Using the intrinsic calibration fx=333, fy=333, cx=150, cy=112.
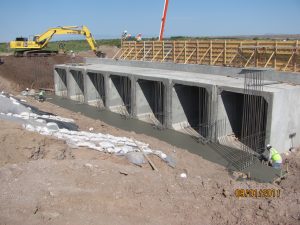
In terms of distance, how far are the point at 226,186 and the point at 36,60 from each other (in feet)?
101

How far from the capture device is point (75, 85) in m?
30.7

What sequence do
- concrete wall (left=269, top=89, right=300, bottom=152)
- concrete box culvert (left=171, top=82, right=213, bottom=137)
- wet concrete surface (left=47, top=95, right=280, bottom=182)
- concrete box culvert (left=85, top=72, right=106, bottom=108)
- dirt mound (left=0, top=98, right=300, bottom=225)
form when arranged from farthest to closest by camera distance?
concrete box culvert (left=85, top=72, right=106, bottom=108) < concrete box culvert (left=171, top=82, right=213, bottom=137) < concrete wall (left=269, top=89, right=300, bottom=152) < wet concrete surface (left=47, top=95, right=280, bottom=182) < dirt mound (left=0, top=98, right=300, bottom=225)

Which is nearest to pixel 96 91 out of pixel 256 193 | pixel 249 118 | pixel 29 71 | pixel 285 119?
pixel 29 71

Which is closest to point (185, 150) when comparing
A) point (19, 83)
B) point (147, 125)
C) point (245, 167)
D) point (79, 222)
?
point (245, 167)

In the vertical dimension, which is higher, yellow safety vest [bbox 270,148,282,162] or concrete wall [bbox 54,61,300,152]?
concrete wall [bbox 54,61,300,152]

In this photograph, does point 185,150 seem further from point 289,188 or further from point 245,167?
point 289,188

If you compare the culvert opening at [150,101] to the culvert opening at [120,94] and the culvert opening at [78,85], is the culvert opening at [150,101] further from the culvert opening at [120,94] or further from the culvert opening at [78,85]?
the culvert opening at [78,85]

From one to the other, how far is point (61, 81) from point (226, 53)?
57.9 ft

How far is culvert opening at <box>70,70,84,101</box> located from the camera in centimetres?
3038

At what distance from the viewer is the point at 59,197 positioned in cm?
791

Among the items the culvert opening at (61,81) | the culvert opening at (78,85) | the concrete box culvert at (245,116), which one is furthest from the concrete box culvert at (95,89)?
the concrete box culvert at (245,116)

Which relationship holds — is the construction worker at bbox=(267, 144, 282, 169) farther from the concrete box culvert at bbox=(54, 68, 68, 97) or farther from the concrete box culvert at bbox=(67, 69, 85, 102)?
the concrete box culvert at bbox=(54, 68, 68, 97)

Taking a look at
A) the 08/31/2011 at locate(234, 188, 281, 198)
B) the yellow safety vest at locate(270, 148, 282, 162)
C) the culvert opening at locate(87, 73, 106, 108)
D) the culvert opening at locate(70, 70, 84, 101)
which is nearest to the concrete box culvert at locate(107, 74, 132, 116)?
the culvert opening at locate(87, 73, 106, 108)

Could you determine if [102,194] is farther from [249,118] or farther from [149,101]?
[149,101]
